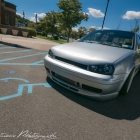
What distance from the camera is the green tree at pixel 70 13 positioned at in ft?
64.3

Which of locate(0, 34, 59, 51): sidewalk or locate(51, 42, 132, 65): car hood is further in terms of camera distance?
locate(0, 34, 59, 51): sidewalk

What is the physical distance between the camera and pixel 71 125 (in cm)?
206

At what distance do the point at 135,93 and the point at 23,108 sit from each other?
292 cm

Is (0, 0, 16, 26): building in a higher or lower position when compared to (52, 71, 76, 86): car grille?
higher

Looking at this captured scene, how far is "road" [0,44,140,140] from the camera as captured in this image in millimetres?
1880

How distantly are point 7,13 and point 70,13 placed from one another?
13.1 meters

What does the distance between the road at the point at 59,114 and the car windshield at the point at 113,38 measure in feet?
4.47

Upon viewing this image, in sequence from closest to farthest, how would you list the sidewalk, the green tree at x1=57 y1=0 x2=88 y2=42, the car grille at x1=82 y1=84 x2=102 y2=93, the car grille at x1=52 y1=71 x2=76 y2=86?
the car grille at x1=82 y1=84 x2=102 y2=93
the car grille at x1=52 y1=71 x2=76 y2=86
the sidewalk
the green tree at x1=57 y1=0 x2=88 y2=42

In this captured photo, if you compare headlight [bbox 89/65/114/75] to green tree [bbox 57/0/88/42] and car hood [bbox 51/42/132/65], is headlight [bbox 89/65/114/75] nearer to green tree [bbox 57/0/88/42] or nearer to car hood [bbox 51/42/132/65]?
car hood [bbox 51/42/132/65]

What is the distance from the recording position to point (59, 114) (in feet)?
7.43

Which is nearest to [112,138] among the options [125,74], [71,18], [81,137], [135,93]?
[81,137]

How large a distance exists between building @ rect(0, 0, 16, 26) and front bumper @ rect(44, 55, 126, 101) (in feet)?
84.5

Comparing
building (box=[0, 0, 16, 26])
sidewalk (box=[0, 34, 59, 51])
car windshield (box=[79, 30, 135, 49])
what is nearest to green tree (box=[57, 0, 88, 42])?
sidewalk (box=[0, 34, 59, 51])

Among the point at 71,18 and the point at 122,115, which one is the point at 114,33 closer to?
the point at 122,115
